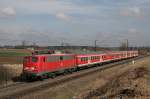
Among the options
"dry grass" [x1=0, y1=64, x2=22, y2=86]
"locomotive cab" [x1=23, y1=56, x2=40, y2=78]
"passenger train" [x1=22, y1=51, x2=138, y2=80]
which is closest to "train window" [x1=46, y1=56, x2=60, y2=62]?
"passenger train" [x1=22, y1=51, x2=138, y2=80]

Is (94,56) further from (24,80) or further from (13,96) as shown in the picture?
(13,96)

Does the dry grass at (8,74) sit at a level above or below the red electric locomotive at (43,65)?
below

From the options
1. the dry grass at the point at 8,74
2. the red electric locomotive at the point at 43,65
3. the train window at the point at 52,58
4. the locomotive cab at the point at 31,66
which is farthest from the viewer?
the train window at the point at 52,58

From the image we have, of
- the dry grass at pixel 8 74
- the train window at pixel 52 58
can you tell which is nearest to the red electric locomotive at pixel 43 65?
the train window at pixel 52 58

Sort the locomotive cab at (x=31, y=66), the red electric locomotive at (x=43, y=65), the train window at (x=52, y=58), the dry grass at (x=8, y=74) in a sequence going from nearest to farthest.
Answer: the locomotive cab at (x=31, y=66), the red electric locomotive at (x=43, y=65), the dry grass at (x=8, y=74), the train window at (x=52, y=58)

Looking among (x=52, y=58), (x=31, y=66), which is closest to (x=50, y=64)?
(x=52, y=58)

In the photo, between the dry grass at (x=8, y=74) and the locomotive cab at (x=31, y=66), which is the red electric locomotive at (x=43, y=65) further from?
the dry grass at (x=8, y=74)

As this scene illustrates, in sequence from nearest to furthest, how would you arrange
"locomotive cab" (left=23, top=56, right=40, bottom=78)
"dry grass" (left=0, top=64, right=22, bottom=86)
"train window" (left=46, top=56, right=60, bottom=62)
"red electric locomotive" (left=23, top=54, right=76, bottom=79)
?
"locomotive cab" (left=23, top=56, right=40, bottom=78)
"red electric locomotive" (left=23, top=54, right=76, bottom=79)
"dry grass" (left=0, top=64, right=22, bottom=86)
"train window" (left=46, top=56, right=60, bottom=62)

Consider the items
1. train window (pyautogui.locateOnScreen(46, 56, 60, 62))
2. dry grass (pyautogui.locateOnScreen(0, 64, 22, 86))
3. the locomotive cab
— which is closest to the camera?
the locomotive cab

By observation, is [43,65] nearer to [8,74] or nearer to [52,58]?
[52,58]

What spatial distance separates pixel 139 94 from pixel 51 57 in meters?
20.7

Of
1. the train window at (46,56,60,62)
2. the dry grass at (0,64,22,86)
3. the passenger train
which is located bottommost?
the dry grass at (0,64,22,86)

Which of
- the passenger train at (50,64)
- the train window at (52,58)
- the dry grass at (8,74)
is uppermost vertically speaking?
the train window at (52,58)

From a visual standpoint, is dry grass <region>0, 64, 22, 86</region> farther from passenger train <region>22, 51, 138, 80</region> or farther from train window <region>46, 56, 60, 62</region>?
train window <region>46, 56, 60, 62</region>
